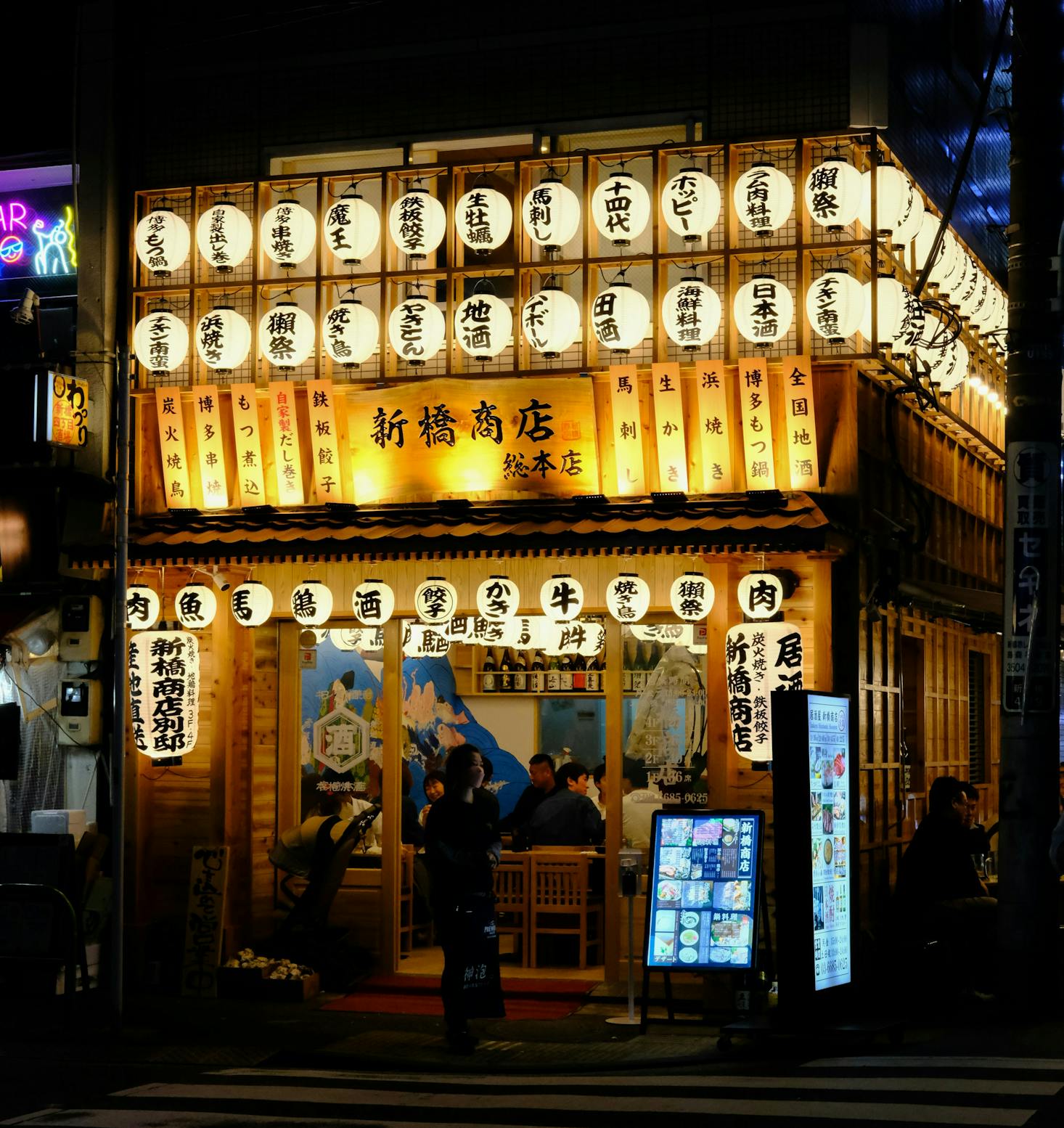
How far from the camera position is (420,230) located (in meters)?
15.6

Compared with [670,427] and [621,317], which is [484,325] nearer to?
[621,317]

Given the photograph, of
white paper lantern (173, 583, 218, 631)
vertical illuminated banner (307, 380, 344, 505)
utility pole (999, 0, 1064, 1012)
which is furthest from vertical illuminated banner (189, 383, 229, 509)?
utility pole (999, 0, 1064, 1012)

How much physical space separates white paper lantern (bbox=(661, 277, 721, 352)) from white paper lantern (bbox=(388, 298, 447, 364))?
2244 millimetres

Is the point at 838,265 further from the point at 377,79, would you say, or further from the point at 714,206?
the point at 377,79

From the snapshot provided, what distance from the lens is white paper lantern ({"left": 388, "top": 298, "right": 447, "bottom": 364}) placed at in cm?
1541

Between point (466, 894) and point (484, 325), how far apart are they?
5.44 m

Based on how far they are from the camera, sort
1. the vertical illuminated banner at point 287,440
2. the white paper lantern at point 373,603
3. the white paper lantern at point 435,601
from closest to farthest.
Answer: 1. the white paper lantern at point 435,601
2. the white paper lantern at point 373,603
3. the vertical illuminated banner at point 287,440

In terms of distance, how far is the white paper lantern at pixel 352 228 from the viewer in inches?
623

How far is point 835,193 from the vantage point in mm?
14656

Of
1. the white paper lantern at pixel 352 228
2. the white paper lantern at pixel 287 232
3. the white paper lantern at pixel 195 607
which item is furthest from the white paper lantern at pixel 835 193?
the white paper lantern at pixel 195 607

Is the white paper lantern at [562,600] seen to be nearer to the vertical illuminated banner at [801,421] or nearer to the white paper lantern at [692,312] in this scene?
the vertical illuminated banner at [801,421]

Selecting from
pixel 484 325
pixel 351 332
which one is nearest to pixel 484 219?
pixel 484 325

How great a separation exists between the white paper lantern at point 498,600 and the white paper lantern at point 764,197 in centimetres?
403

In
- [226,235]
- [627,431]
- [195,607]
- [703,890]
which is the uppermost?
[226,235]
